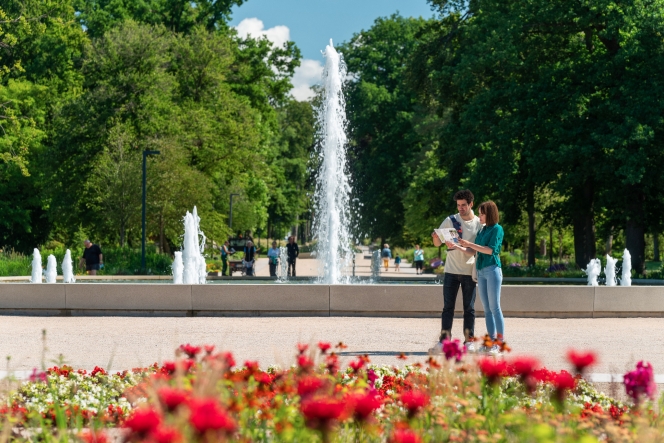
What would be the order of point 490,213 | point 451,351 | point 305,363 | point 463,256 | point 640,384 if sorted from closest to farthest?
point 640,384 < point 305,363 < point 451,351 < point 490,213 < point 463,256

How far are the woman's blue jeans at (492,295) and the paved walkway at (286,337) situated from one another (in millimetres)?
573

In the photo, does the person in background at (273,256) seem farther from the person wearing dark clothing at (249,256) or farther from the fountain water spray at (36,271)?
the fountain water spray at (36,271)

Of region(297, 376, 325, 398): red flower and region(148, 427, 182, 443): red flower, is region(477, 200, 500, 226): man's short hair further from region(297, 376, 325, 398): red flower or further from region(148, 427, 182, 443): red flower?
region(148, 427, 182, 443): red flower

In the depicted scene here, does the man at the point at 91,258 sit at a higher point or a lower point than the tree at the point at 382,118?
lower

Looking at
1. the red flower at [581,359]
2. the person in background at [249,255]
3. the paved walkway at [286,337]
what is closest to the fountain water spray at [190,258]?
the paved walkway at [286,337]

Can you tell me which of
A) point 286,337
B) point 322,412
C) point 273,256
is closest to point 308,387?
point 322,412

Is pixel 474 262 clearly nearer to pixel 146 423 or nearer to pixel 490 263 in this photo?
pixel 490 263

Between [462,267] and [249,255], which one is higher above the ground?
[249,255]

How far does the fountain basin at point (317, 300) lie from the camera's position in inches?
655

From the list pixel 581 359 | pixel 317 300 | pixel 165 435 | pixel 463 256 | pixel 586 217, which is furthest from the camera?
pixel 586 217

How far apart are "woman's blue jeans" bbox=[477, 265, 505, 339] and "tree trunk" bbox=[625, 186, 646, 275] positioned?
880 inches

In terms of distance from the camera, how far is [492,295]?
10742mm

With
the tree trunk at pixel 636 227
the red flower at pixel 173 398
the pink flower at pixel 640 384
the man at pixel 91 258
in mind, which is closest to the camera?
the red flower at pixel 173 398

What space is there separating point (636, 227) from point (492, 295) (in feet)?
76.6
